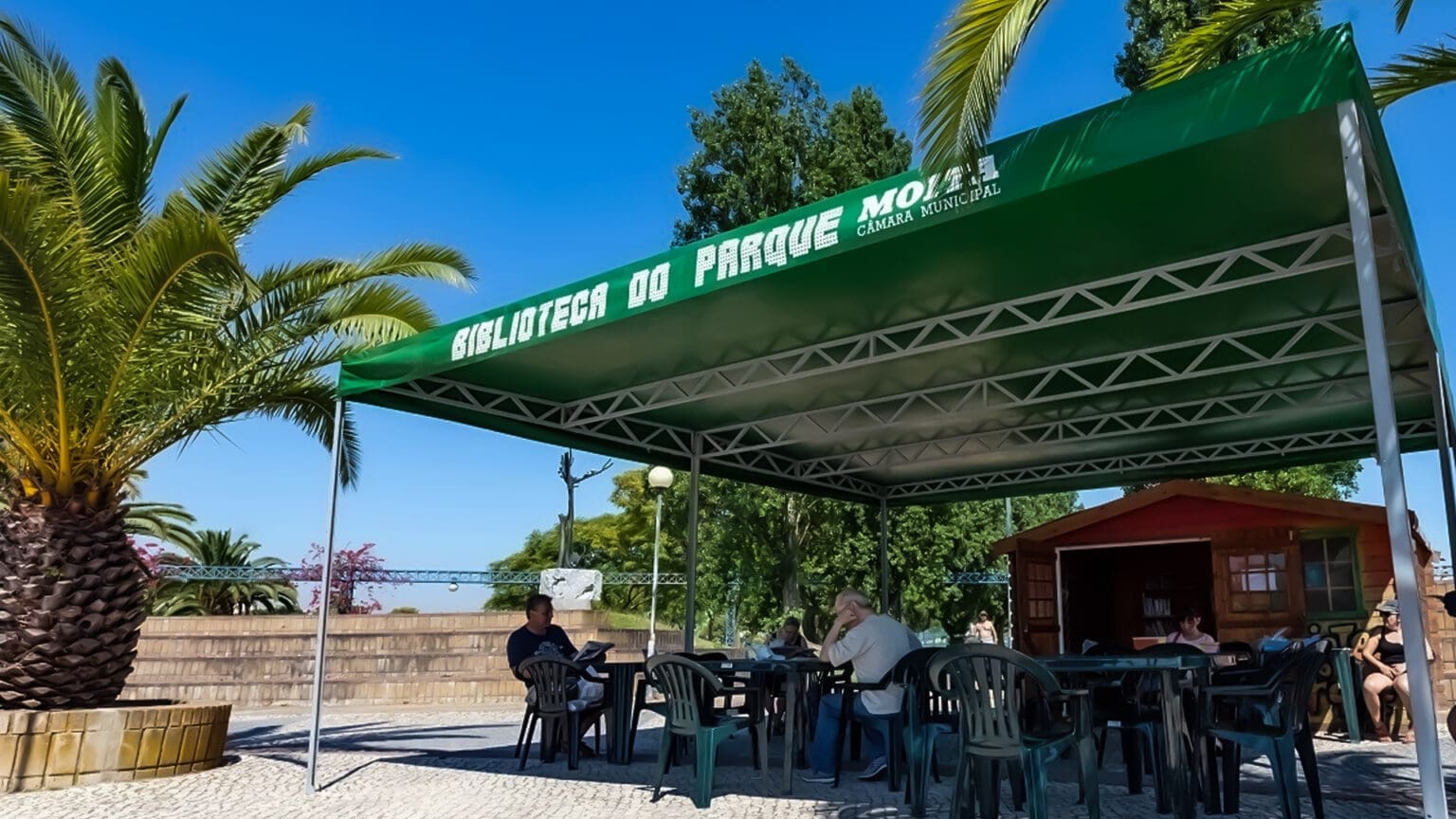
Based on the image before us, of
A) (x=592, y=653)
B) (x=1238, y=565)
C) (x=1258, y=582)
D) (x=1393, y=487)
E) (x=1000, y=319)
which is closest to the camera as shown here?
(x=1393, y=487)

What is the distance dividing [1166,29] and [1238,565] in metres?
10.6

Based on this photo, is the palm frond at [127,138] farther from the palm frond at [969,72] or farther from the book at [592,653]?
the palm frond at [969,72]

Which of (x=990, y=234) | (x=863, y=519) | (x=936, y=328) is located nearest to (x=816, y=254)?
(x=990, y=234)

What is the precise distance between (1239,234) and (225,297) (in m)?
7.34

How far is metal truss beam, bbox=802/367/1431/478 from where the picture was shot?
26.8 ft

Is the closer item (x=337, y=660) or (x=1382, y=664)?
(x=1382, y=664)

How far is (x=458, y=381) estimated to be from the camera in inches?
322

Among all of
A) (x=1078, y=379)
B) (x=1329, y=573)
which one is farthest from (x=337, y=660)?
(x=1329, y=573)

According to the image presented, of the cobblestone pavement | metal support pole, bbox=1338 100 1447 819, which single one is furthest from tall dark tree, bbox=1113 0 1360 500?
metal support pole, bbox=1338 100 1447 819

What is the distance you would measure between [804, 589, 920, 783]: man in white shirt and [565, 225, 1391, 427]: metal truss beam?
5.99 ft

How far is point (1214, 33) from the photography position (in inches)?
210

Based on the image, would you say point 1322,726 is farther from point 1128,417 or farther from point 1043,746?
point 1043,746

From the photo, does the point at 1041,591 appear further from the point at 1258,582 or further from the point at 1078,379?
the point at 1078,379

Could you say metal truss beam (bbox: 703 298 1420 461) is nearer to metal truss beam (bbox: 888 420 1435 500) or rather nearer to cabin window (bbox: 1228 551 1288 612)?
metal truss beam (bbox: 888 420 1435 500)
